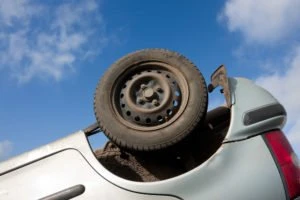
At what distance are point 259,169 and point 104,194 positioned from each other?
954 millimetres

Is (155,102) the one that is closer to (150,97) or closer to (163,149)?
(150,97)

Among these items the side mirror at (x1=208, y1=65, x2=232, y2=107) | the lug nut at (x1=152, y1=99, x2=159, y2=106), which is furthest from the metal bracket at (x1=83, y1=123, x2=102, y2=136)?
the side mirror at (x1=208, y1=65, x2=232, y2=107)

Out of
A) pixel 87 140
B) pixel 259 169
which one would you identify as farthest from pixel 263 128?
pixel 87 140

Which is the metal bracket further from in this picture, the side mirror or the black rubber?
the side mirror

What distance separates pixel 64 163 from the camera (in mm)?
2693

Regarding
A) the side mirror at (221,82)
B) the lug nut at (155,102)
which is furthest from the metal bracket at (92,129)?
the side mirror at (221,82)

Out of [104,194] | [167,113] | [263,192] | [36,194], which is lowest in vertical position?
[263,192]

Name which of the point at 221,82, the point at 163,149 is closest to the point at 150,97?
the point at 163,149

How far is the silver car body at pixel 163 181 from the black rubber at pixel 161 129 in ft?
0.67

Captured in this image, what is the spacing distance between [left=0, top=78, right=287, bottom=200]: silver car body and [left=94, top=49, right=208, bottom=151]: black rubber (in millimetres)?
204

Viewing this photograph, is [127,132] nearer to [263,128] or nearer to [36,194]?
[36,194]

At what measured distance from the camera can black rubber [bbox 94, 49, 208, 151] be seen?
2.70 metres

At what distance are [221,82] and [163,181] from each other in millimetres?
871

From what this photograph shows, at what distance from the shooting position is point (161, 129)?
8.93 feet
